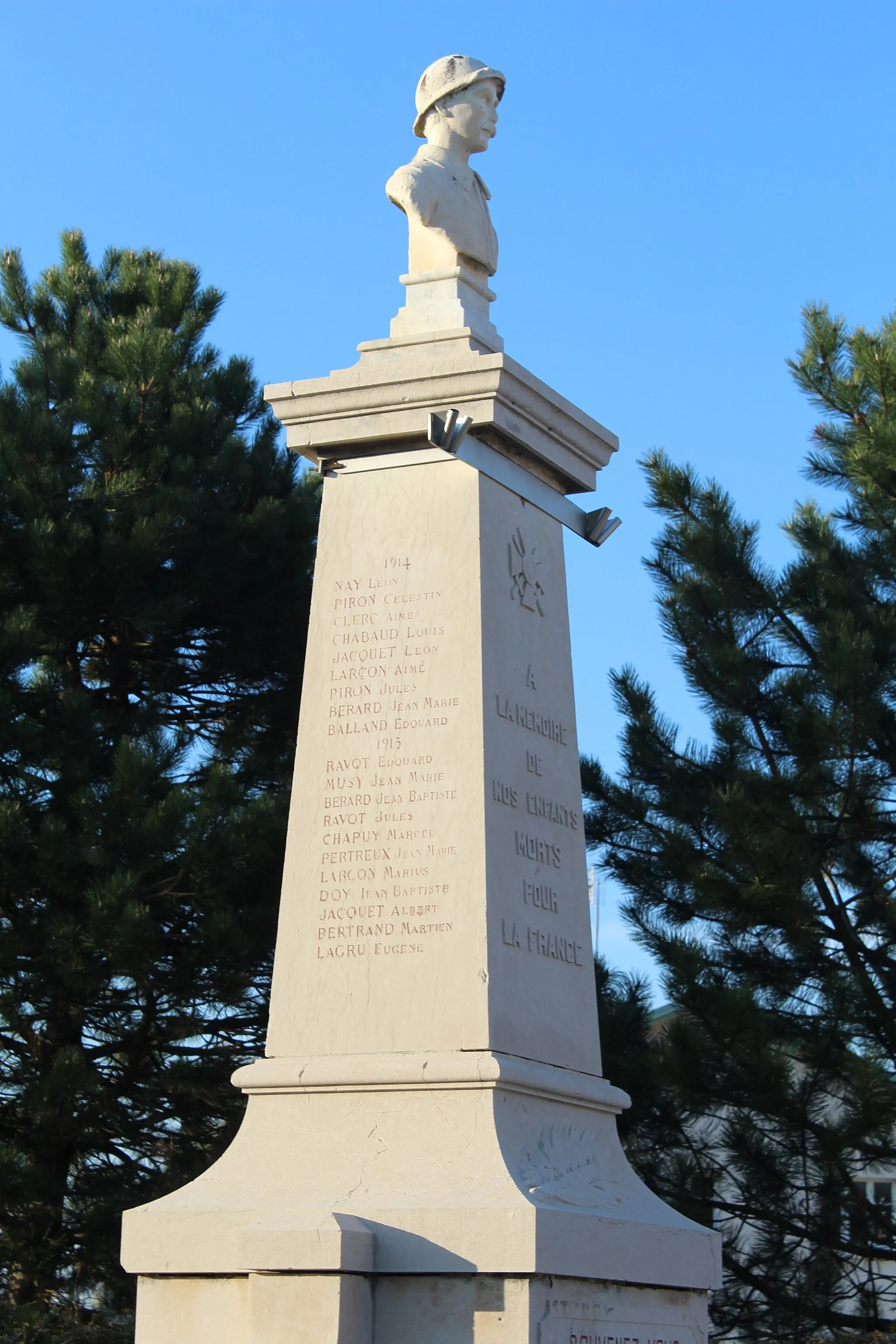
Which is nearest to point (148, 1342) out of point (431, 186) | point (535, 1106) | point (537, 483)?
point (535, 1106)

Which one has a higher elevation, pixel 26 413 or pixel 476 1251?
pixel 26 413

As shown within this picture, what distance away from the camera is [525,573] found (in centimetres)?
634

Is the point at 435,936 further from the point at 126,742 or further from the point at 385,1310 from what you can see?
the point at 126,742

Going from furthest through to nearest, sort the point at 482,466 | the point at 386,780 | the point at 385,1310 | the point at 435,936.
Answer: the point at 482,466 < the point at 386,780 < the point at 435,936 < the point at 385,1310

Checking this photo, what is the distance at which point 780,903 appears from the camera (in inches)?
396

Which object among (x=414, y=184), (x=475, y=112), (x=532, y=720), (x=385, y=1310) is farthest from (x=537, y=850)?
(x=475, y=112)

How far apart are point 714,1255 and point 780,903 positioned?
4.33 m

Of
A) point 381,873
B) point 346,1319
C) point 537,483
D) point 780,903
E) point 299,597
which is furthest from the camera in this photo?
point 299,597

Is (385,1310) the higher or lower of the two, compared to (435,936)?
lower

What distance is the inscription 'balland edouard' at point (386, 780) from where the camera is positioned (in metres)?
5.78

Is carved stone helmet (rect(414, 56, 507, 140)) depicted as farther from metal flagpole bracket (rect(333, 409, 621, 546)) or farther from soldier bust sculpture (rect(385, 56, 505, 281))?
metal flagpole bracket (rect(333, 409, 621, 546))

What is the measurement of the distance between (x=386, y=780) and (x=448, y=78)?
261 cm

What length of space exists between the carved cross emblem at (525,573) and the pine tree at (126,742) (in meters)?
4.08

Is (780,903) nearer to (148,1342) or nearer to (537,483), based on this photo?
(537,483)
